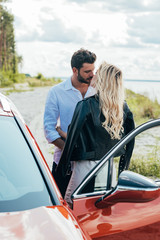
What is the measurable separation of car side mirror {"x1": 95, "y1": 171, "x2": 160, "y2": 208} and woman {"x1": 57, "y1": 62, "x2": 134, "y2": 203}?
676mm

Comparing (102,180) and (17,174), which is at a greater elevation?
(17,174)

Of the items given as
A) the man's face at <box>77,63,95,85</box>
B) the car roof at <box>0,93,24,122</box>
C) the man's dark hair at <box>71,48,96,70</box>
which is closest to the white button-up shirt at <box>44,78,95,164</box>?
the man's face at <box>77,63,95,85</box>

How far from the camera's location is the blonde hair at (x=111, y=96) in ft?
10.7

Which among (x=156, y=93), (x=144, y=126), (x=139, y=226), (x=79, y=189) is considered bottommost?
(x=156, y=93)

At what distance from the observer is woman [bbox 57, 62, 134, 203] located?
3229mm

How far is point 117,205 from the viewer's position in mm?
2654

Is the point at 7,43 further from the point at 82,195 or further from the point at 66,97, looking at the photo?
the point at 82,195

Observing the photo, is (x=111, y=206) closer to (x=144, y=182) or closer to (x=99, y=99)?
(x=144, y=182)

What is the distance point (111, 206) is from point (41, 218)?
2.07 feet

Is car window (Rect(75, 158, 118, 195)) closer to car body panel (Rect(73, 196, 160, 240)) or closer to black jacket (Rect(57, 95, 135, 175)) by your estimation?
car body panel (Rect(73, 196, 160, 240))

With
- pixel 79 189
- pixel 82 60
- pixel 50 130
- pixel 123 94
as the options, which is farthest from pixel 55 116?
pixel 79 189

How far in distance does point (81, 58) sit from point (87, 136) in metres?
1.25

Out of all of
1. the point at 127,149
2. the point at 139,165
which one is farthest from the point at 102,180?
the point at 139,165

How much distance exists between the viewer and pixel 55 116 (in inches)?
166
